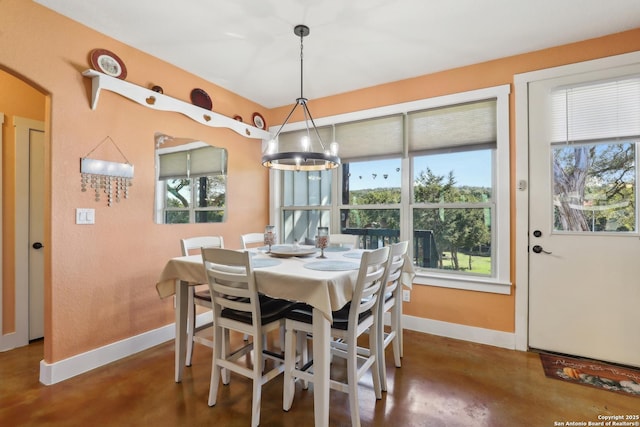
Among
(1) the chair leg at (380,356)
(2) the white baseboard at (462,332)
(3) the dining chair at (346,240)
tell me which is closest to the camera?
(1) the chair leg at (380,356)

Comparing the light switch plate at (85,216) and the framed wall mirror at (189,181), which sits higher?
the framed wall mirror at (189,181)

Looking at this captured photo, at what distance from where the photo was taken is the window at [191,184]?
285cm

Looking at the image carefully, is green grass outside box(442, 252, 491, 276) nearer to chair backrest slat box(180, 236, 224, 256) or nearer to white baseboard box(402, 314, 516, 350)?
white baseboard box(402, 314, 516, 350)

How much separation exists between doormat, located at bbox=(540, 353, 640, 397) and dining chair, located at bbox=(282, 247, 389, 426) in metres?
1.41

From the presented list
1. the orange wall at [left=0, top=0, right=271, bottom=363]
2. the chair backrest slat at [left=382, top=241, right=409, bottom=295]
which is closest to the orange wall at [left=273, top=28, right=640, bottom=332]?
the chair backrest slat at [left=382, top=241, right=409, bottom=295]

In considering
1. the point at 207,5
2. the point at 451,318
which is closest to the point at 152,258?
the point at 207,5

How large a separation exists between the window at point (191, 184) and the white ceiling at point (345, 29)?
824 millimetres

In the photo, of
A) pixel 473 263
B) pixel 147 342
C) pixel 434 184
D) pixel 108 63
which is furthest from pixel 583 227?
pixel 108 63

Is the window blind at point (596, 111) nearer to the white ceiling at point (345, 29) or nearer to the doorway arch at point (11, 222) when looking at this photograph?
the white ceiling at point (345, 29)

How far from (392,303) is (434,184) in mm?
1425

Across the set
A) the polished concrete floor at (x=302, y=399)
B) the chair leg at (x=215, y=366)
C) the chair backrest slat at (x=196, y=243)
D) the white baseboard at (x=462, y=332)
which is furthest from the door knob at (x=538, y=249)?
the chair backrest slat at (x=196, y=243)

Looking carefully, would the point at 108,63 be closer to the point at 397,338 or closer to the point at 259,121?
the point at 259,121

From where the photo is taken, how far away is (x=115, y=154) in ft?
8.11

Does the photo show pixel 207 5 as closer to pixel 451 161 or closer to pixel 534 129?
pixel 451 161
